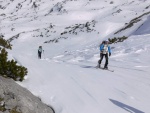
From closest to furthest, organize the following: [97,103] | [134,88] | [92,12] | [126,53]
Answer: [97,103], [134,88], [126,53], [92,12]

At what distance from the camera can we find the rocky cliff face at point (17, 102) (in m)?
7.44

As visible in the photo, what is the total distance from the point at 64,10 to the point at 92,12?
14.1 meters

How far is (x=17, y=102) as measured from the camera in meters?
7.64

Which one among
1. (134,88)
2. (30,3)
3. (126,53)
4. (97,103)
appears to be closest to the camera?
(97,103)

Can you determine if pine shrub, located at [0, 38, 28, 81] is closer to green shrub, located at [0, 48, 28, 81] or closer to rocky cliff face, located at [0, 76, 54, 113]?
green shrub, located at [0, 48, 28, 81]

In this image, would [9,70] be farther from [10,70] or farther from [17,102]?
[17,102]

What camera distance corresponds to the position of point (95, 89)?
11.2 m

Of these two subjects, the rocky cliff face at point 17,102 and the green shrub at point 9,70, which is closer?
the rocky cliff face at point 17,102

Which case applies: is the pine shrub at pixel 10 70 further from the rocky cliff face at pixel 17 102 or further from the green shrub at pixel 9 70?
the rocky cliff face at pixel 17 102

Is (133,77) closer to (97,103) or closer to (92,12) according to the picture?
(97,103)

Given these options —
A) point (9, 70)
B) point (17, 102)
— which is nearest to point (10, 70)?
point (9, 70)

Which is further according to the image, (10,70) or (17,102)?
(10,70)

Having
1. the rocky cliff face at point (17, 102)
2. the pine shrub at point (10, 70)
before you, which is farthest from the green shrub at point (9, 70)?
the rocky cliff face at point (17, 102)

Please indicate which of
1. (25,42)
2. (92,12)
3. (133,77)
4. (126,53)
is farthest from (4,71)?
(92,12)
